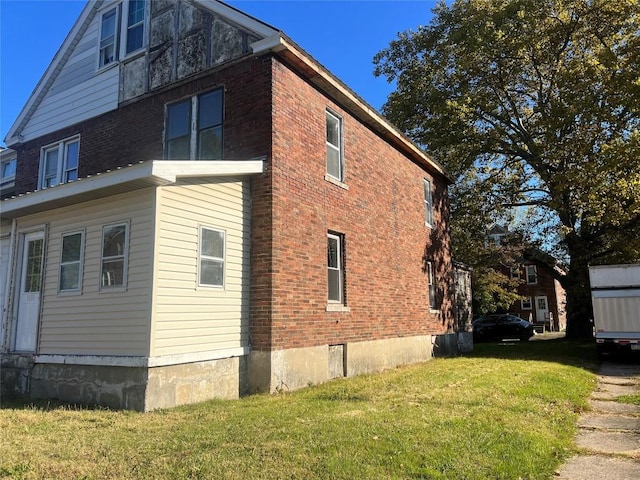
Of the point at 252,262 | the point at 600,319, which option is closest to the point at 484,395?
the point at 252,262

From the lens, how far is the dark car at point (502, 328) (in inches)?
1216

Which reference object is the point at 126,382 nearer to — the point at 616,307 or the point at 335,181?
the point at 335,181

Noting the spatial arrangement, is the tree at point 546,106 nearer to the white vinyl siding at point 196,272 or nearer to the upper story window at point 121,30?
the upper story window at point 121,30

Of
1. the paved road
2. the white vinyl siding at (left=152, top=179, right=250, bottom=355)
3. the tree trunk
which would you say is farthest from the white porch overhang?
the tree trunk

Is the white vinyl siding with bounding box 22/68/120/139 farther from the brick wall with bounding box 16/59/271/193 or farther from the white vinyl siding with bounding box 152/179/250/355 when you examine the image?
the white vinyl siding with bounding box 152/179/250/355

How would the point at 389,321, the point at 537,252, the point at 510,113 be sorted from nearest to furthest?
the point at 389,321 → the point at 510,113 → the point at 537,252

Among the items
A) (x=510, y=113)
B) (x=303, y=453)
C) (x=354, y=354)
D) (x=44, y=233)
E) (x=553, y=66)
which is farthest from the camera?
(x=510, y=113)

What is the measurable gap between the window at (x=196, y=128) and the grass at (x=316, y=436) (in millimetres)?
5494

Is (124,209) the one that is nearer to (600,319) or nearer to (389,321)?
(389,321)

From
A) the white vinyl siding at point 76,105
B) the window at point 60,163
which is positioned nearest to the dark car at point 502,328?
the window at point 60,163

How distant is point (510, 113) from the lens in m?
24.3

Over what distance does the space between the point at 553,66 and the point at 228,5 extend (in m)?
16.4

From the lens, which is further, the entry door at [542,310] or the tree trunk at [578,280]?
the entry door at [542,310]

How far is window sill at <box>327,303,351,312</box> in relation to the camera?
444 inches
